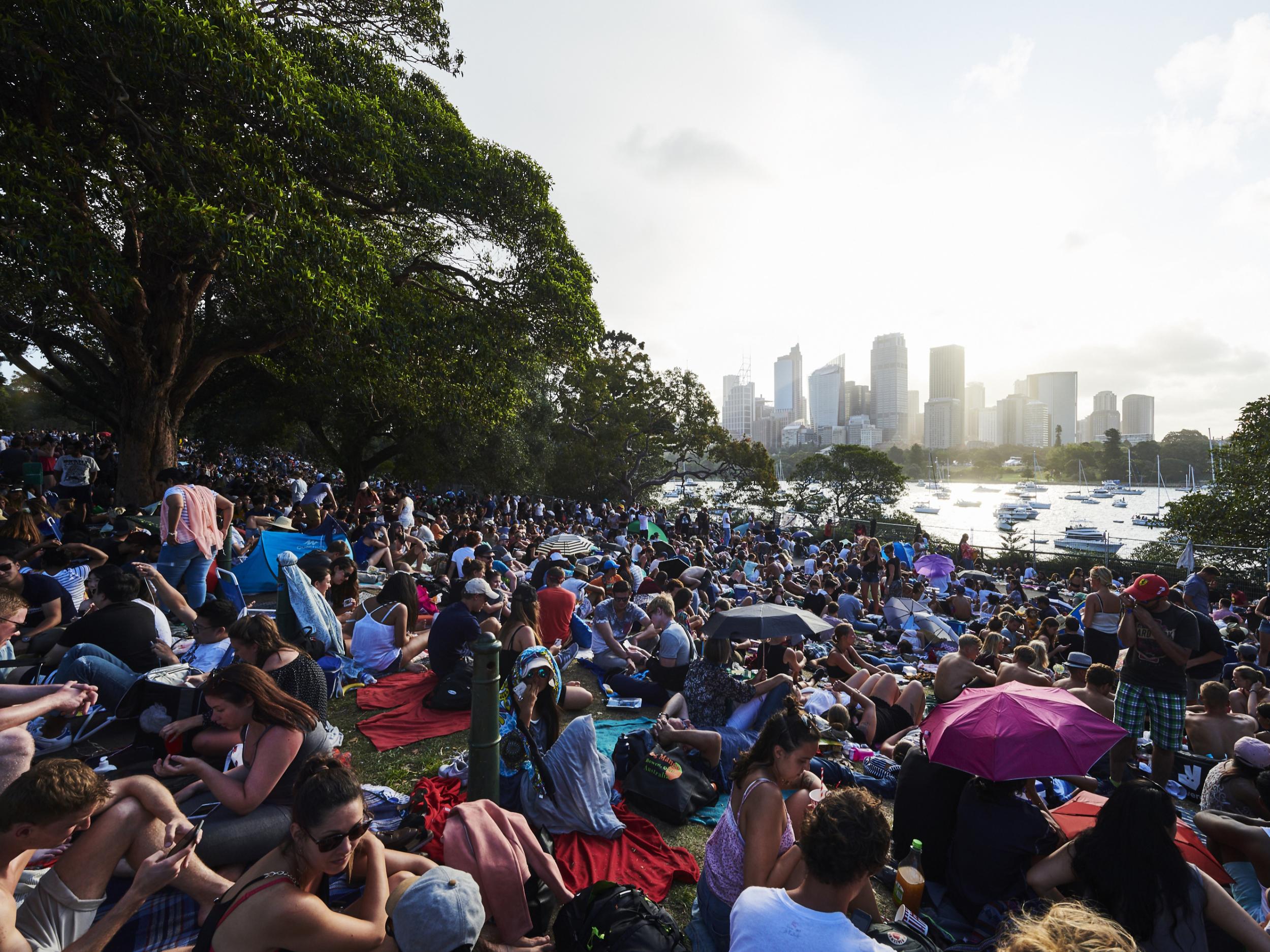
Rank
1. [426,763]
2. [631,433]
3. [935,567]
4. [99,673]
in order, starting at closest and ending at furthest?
[99,673], [426,763], [935,567], [631,433]

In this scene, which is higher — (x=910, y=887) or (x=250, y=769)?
(x=250, y=769)

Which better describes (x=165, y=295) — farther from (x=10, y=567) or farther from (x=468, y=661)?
(x=468, y=661)

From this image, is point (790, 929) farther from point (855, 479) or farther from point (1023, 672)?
point (855, 479)

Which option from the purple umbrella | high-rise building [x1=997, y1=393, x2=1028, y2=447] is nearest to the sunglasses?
the purple umbrella

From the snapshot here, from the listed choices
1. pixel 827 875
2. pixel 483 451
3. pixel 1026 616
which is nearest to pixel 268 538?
pixel 827 875

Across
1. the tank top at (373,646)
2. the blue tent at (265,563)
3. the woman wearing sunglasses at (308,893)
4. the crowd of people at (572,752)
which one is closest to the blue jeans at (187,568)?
the crowd of people at (572,752)

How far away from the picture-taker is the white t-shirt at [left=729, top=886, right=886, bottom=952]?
191 centimetres

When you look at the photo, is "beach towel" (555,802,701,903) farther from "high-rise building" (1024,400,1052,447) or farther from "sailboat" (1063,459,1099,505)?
"high-rise building" (1024,400,1052,447)

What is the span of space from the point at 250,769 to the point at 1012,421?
226 metres

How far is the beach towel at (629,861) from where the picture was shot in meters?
3.31

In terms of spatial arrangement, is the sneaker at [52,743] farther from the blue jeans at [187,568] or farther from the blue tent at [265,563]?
the blue tent at [265,563]

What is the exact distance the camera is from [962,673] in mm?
5211

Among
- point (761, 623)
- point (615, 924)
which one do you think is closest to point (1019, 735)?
point (615, 924)

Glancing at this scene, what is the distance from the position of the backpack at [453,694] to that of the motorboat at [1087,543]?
68.5 ft
